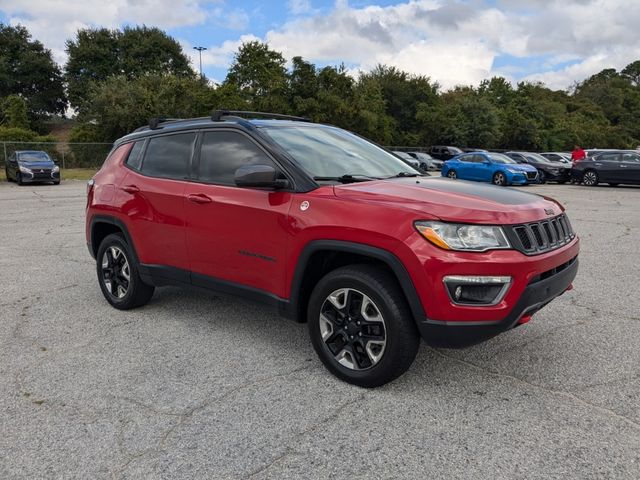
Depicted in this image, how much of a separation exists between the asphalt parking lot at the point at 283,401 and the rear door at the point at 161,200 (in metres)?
0.61

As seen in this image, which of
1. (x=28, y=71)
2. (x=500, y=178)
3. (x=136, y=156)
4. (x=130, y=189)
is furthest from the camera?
(x=28, y=71)

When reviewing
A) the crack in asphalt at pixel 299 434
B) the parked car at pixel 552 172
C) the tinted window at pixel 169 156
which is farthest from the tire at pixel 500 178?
the crack in asphalt at pixel 299 434

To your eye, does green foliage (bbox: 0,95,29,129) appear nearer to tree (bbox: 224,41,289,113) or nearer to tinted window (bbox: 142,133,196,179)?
tree (bbox: 224,41,289,113)

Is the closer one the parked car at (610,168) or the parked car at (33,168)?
the parked car at (610,168)

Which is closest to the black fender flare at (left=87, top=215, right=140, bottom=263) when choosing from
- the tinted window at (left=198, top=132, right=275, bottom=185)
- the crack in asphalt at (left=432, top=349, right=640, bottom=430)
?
the tinted window at (left=198, top=132, right=275, bottom=185)

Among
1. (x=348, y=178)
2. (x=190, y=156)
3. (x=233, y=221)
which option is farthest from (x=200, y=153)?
(x=348, y=178)

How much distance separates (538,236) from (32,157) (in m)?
24.8

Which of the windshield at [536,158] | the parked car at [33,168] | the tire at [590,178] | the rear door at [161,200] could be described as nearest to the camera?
the rear door at [161,200]

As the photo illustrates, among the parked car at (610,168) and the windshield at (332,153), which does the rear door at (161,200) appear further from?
the parked car at (610,168)

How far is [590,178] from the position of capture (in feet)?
72.4

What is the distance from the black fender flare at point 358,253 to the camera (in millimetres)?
3014

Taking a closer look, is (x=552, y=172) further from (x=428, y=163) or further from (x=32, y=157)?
(x=32, y=157)

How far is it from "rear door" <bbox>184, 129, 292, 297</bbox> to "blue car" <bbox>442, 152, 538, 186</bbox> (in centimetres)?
1886

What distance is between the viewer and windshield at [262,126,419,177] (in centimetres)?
380
